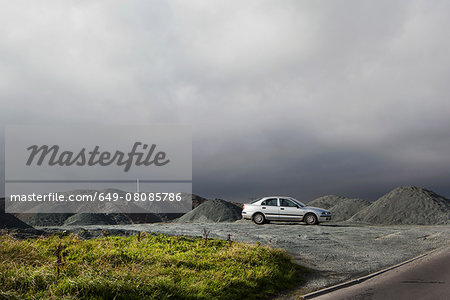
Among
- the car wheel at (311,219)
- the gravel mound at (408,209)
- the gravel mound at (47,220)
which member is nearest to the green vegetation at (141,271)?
the car wheel at (311,219)

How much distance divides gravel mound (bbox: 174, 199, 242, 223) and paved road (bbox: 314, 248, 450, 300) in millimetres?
24522

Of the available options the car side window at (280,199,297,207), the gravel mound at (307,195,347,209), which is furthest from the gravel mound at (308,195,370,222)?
the car side window at (280,199,297,207)

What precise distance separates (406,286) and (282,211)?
1290 cm

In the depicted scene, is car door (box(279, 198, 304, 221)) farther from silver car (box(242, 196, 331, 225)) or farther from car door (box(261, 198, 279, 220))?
car door (box(261, 198, 279, 220))

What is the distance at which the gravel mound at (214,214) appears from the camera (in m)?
34.5

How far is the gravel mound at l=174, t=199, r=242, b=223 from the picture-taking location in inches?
1358

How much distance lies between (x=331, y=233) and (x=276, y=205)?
14.6 ft

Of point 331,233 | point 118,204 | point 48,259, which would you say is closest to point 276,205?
point 331,233

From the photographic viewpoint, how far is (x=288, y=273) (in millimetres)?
9578

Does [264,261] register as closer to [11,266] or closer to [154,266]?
[154,266]

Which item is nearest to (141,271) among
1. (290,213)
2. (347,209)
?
(290,213)

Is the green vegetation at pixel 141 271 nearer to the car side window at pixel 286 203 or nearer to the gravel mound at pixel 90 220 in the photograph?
the car side window at pixel 286 203

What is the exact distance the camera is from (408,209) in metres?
30.6

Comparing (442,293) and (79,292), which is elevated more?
(79,292)
